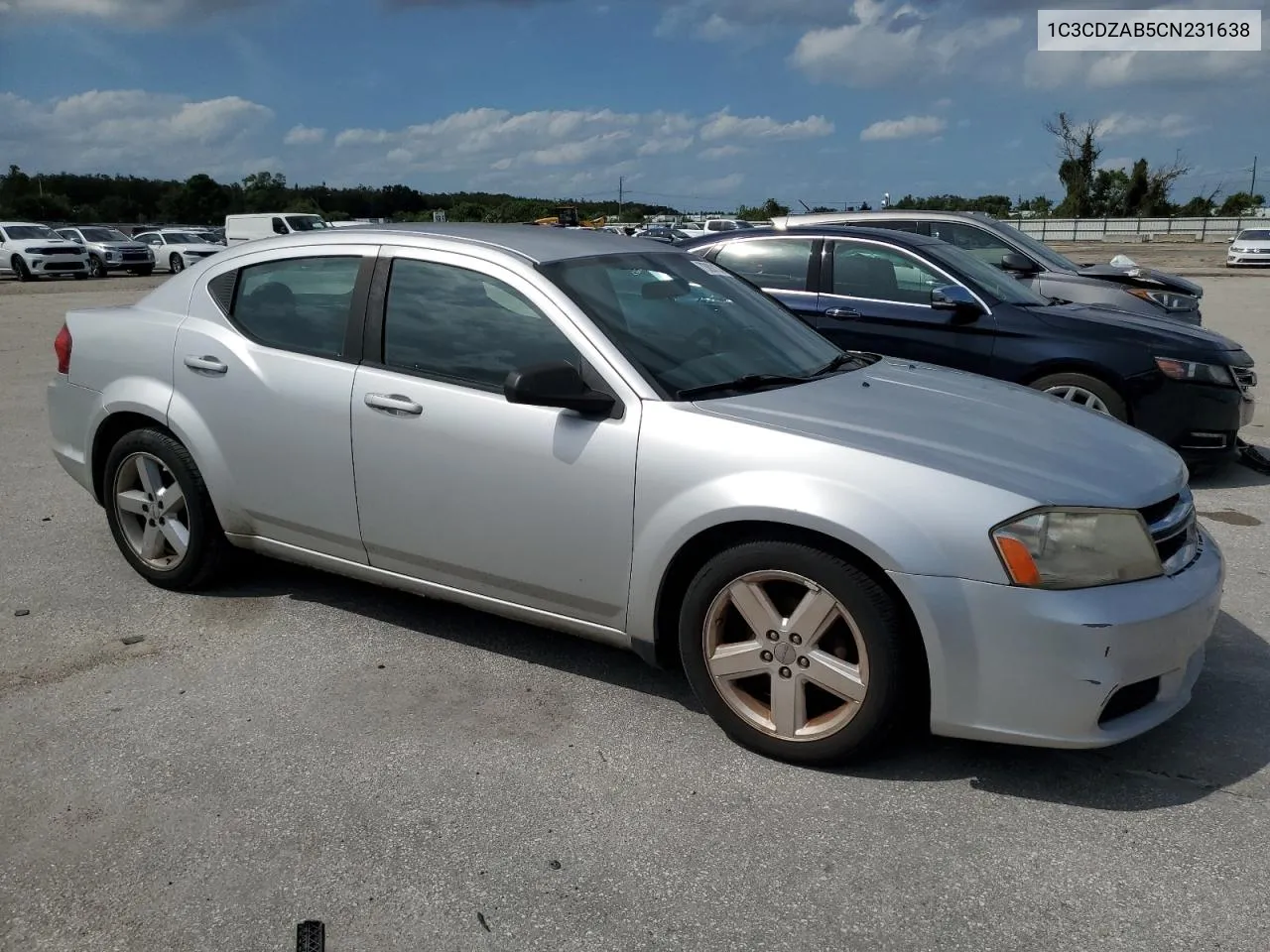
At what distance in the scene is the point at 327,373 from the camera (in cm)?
401

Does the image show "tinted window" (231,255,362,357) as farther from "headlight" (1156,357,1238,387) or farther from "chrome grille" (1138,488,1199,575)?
"headlight" (1156,357,1238,387)

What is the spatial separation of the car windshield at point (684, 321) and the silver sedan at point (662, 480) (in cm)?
1

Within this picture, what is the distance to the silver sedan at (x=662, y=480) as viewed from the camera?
2.95m

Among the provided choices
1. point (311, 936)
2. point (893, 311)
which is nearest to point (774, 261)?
point (893, 311)

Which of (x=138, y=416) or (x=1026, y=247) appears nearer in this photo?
(x=138, y=416)

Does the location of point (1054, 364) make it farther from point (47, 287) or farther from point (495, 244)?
point (47, 287)

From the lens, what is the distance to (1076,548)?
115 inches

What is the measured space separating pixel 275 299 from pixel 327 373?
54 centimetres

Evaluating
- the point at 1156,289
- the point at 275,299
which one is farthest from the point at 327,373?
the point at 1156,289

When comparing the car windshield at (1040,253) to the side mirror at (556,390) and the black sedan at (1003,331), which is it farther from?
the side mirror at (556,390)

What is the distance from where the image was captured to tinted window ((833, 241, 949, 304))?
721cm

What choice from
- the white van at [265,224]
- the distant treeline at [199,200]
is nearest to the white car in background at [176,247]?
the white van at [265,224]

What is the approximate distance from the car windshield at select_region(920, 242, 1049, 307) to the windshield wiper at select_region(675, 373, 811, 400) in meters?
3.86

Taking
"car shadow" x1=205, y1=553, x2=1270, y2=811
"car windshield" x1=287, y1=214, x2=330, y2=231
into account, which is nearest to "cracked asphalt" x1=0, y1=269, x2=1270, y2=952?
"car shadow" x1=205, y1=553, x2=1270, y2=811
